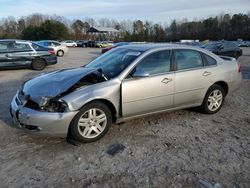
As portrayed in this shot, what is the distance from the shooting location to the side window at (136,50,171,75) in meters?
5.07

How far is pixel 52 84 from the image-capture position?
185 inches

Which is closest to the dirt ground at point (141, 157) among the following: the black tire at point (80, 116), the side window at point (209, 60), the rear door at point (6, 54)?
the black tire at point (80, 116)

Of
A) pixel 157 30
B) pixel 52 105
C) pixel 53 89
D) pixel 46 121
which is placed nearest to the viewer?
pixel 46 121

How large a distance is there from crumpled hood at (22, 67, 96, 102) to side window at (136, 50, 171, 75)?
92 cm

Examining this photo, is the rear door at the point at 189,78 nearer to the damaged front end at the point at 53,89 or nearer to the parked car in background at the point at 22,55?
the damaged front end at the point at 53,89

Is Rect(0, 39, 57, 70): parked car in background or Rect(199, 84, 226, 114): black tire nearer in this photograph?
Rect(199, 84, 226, 114): black tire

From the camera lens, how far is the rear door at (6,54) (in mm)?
12758

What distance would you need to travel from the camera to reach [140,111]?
503 centimetres

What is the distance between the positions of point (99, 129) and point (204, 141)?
1.72 m

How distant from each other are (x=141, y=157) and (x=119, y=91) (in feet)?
A: 3.87

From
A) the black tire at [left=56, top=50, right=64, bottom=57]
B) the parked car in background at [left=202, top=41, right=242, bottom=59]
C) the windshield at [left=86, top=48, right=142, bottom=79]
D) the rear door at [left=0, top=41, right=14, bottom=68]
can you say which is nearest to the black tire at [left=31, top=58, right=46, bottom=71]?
the rear door at [left=0, top=41, right=14, bottom=68]

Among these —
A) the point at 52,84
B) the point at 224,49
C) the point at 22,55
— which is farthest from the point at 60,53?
the point at 52,84

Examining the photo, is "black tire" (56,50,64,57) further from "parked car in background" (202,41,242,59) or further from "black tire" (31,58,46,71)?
"parked car in background" (202,41,242,59)

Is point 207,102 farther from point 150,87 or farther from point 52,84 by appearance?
point 52,84
